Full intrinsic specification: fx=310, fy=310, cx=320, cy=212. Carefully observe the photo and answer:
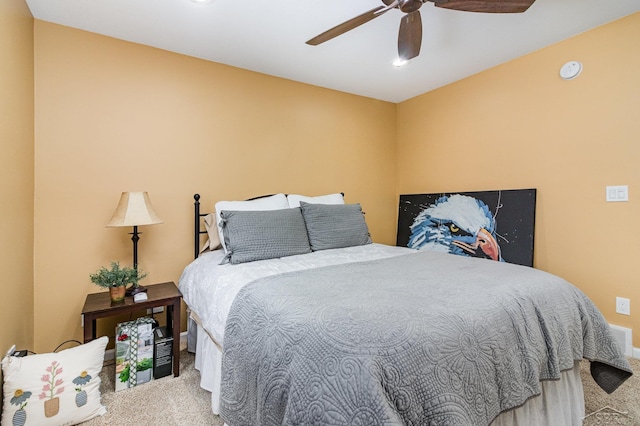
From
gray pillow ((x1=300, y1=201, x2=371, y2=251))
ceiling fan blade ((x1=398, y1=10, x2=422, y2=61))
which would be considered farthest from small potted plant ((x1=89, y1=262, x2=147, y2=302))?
ceiling fan blade ((x1=398, y1=10, x2=422, y2=61))

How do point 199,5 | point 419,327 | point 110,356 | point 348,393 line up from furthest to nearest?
point 110,356
point 199,5
point 419,327
point 348,393

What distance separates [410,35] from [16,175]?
245 centimetres

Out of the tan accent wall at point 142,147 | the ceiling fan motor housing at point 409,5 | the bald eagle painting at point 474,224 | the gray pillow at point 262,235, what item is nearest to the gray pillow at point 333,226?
the gray pillow at point 262,235

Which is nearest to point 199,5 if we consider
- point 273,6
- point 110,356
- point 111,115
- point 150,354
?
point 273,6

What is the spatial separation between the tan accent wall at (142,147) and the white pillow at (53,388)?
677 millimetres

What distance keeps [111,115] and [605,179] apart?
12.6 ft

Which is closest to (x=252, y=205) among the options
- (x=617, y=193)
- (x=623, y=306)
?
(x=617, y=193)

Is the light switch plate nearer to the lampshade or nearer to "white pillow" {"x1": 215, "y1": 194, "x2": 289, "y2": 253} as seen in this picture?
"white pillow" {"x1": 215, "y1": 194, "x2": 289, "y2": 253}

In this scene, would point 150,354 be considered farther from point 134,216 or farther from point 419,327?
point 419,327

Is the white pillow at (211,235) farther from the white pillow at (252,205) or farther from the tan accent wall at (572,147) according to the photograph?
the tan accent wall at (572,147)

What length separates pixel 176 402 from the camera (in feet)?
6.09

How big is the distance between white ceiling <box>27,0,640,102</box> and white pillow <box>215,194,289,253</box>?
127 cm

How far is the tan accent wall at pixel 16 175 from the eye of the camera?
1.59 metres

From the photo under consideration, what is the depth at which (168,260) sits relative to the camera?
8.58 feet
